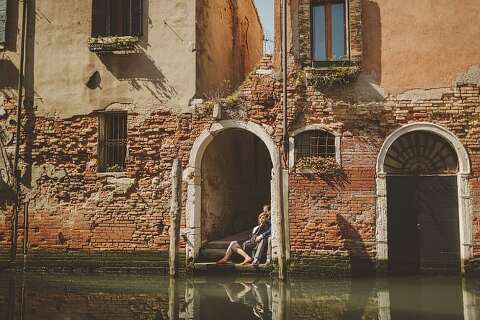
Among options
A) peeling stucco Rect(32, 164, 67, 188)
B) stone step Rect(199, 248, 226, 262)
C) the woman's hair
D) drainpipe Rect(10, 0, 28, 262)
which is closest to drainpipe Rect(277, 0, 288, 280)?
the woman's hair

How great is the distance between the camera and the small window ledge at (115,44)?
9891 mm

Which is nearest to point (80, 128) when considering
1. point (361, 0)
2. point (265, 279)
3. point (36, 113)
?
point (36, 113)

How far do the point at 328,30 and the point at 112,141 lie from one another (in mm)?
5018

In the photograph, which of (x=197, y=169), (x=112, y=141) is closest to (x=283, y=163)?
(x=197, y=169)

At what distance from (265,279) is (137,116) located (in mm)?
4159

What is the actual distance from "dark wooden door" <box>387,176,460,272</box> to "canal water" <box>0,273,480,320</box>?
44 cm

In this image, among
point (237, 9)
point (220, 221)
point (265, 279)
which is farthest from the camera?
point (237, 9)

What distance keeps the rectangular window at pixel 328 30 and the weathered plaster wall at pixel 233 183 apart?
9.42 ft

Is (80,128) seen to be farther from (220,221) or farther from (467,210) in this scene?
(467,210)

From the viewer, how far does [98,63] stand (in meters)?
10.2

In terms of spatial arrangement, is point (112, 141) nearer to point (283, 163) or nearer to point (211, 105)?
point (211, 105)

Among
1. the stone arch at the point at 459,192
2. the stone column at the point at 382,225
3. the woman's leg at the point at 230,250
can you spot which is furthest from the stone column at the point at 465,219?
the woman's leg at the point at 230,250

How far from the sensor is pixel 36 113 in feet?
33.7

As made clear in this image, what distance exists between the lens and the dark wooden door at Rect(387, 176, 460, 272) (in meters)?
9.13
